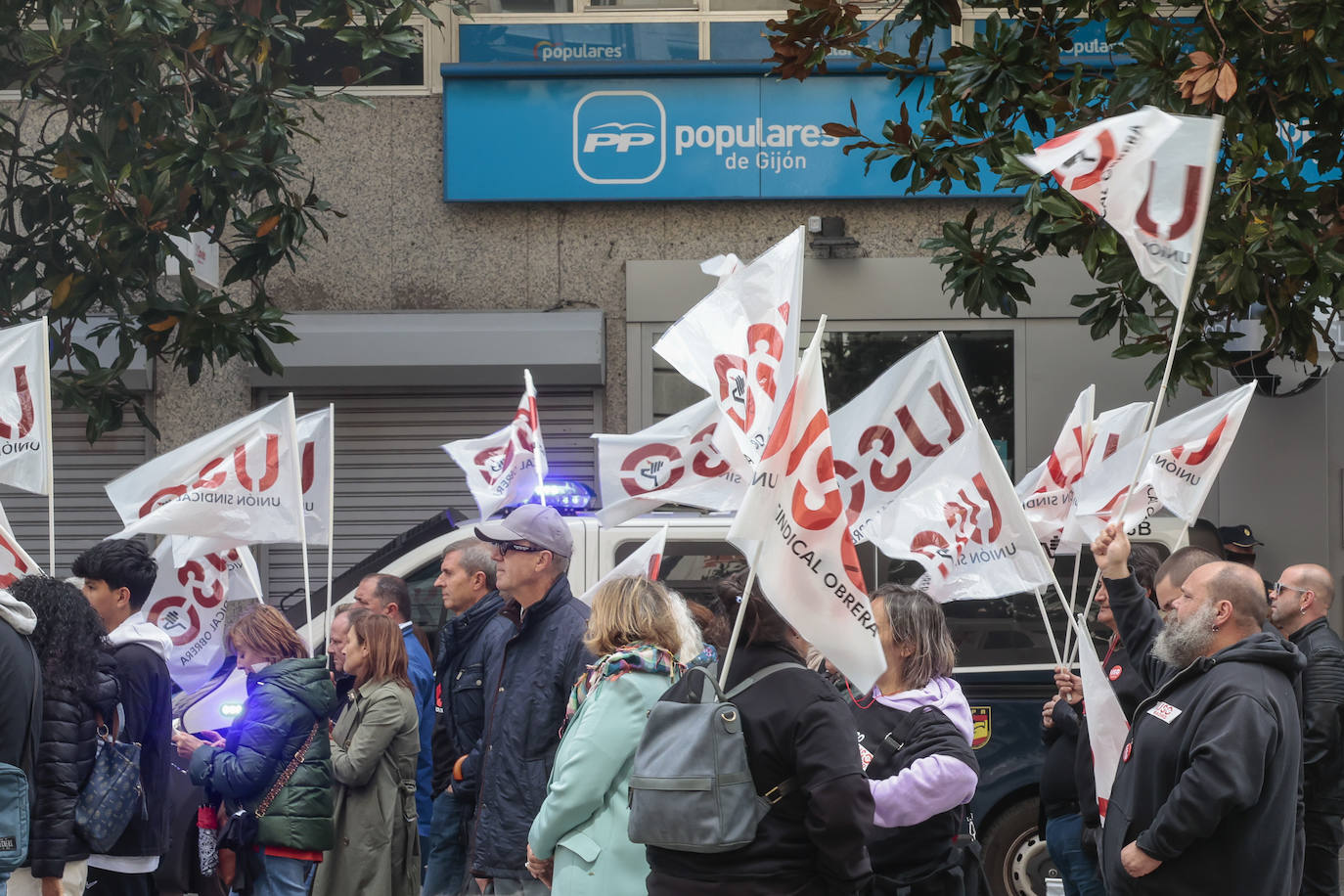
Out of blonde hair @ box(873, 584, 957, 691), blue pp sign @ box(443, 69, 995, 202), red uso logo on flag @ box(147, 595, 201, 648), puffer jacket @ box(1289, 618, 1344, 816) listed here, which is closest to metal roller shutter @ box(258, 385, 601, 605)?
blue pp sign @ box(443, 69, 995, 202)

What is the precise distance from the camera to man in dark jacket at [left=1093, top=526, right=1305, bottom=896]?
4.31 meters

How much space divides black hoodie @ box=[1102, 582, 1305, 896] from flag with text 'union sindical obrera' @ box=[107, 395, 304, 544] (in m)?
4.06

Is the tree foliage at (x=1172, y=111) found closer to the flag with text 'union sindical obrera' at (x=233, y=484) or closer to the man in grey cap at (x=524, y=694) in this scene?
the man in grey cap at (x=524, y=694)

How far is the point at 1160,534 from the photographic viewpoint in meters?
8.02

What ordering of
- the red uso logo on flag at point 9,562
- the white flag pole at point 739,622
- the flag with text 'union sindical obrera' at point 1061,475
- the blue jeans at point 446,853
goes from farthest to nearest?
1. the flag with text 'union sindical obrera' at point 1061,475
2. the blue jeans at point 446,853
3. the red uso logo on flag at point 9,562
4. the white flag pole at point 739,622

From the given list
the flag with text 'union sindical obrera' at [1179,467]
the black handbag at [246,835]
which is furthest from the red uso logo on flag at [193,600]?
the flag with text 'union sindical obrera' at [1179,467]

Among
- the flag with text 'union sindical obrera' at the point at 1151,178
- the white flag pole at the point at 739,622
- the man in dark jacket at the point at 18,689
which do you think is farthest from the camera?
the flag with text 'union sindical obrera' at the point at 1151,178

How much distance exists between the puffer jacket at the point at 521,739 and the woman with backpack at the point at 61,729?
1328 millimetres

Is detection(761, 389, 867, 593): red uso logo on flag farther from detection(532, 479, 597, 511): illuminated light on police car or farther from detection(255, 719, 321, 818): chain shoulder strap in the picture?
detection(532, 479, 597, 511): illuminated light on police car

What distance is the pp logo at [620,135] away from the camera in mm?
12023

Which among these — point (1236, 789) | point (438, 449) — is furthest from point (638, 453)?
point (438, 449)

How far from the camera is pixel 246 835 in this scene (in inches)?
231

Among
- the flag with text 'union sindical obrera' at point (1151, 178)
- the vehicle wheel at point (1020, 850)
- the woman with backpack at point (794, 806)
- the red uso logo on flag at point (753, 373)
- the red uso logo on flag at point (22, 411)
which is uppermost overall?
the flag with text 'union sindical obrera' at point (1151, 178)

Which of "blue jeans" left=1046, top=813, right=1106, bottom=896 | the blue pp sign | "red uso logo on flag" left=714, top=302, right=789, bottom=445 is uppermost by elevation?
the blue pp sign
